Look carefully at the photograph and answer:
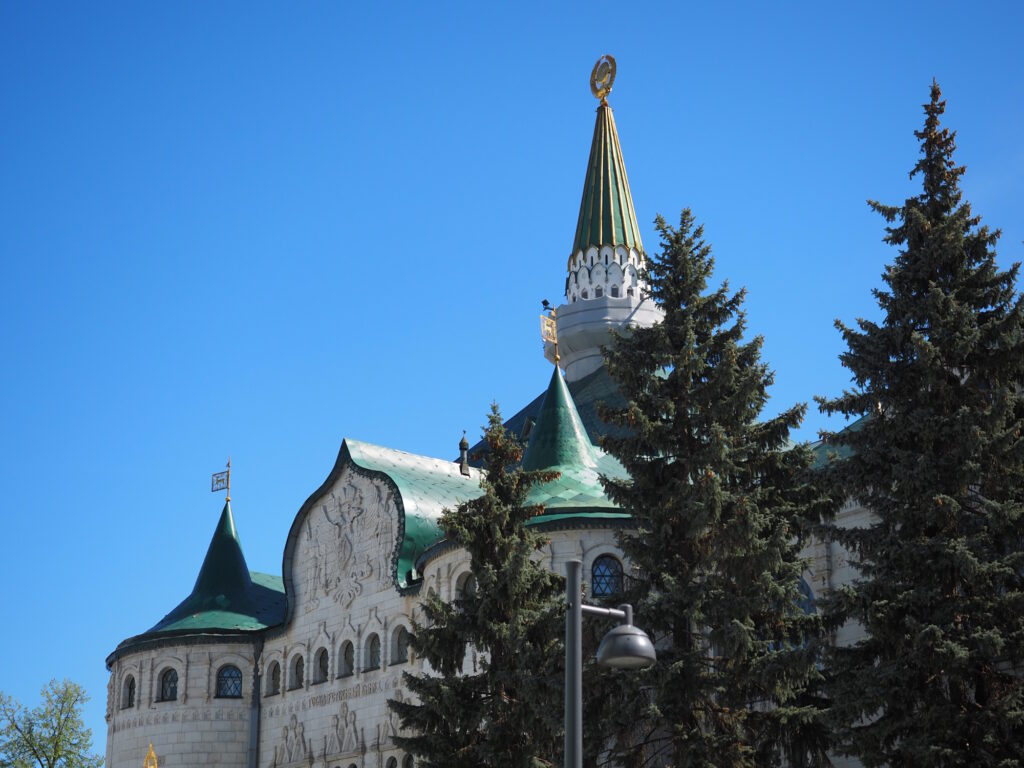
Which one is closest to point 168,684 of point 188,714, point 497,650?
point 188,714

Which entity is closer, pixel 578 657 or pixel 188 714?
pixel 578 657

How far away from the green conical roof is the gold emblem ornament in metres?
22.1

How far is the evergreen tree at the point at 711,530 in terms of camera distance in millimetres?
22234

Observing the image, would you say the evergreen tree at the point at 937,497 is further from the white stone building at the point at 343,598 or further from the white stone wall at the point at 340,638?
the white stone wall at the point at 340,638

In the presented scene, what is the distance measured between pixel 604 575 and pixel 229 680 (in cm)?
1585

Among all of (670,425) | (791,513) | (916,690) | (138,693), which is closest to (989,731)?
(916,690)

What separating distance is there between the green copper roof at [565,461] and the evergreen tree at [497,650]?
16.6 feet

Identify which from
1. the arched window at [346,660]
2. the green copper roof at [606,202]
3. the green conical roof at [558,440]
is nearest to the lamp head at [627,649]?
the green conical roof at [558,440]

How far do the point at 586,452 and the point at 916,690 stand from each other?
1505cm

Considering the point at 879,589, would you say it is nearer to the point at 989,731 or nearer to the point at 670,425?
the point at 989,731

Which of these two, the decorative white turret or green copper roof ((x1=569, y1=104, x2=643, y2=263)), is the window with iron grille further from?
green copper roof ((x1=569, y1=104, x2=643, y2=263))

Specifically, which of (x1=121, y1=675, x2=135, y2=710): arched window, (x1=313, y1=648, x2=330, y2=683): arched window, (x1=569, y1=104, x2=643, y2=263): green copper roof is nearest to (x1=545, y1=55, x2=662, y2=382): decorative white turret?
(x1=569, y1=104, x2=643, y2=263): green copper roof

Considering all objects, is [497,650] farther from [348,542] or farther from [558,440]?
[348,542]

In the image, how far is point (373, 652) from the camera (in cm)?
3784
